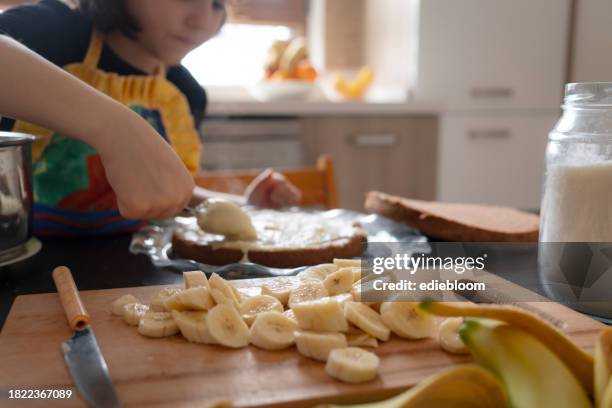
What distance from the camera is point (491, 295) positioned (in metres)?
0.69

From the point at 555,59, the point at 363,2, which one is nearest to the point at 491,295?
the point at 555,59

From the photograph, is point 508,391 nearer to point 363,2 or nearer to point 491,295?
point 491,295

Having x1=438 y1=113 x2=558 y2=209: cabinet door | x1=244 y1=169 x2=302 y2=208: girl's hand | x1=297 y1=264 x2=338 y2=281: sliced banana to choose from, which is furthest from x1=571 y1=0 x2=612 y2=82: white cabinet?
x1=297 y1=264 x2=338 y2=281: sliced banana

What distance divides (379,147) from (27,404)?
88.7 inches

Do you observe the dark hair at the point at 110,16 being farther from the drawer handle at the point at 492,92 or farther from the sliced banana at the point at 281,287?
the drawer handle at the point at 492,92

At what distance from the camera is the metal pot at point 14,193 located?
0.75 metres

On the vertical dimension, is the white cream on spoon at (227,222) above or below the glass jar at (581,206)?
below

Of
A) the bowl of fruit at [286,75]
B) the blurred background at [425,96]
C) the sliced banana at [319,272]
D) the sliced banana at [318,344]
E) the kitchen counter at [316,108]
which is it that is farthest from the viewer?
the bowl of fruit at [286,75]

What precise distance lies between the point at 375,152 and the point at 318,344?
6.91 ft

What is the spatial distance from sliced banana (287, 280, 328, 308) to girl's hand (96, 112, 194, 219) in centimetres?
22

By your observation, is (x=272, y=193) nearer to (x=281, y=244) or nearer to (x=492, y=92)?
(x=281, y=244)

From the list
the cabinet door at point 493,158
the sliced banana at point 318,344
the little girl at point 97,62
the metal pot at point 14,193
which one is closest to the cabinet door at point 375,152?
the cabinet door at point 493,158

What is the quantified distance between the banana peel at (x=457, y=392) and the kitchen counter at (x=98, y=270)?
368 mm

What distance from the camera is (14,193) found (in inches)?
30.5
